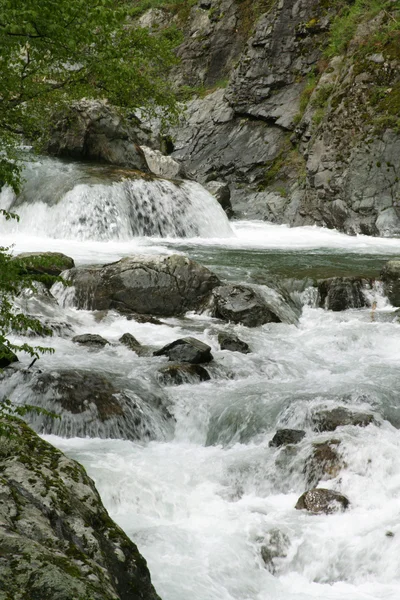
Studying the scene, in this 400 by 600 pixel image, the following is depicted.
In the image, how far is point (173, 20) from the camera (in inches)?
1779

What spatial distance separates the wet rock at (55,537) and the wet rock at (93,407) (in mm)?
3543

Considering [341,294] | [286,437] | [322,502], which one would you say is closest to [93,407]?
[286,437]

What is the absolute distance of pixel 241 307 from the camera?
1398 centimetres

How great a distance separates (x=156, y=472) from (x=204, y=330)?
549cm

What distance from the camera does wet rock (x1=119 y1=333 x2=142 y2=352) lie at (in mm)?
11852

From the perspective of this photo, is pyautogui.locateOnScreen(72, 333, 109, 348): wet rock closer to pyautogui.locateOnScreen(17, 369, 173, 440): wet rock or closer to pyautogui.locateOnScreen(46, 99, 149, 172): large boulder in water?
pyautogui.locateOnScreen(17, 369, 173, 440): wet rock

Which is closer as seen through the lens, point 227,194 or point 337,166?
point 337,166

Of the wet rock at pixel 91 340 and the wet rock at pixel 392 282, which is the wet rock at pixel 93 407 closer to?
the wet rock at pixel 91 340

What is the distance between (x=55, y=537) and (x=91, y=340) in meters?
8.30

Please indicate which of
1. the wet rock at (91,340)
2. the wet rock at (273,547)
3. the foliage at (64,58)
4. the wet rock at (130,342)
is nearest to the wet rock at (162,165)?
the foliage at (64,58)

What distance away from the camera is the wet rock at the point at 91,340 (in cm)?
1195

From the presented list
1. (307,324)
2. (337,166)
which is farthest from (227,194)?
(307,324)

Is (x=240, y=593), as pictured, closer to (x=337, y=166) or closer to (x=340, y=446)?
(x=340, y=446)

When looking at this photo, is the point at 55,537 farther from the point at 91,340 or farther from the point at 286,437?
the point at 91,340
